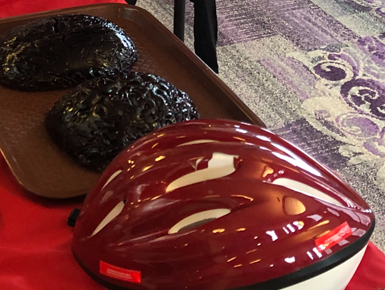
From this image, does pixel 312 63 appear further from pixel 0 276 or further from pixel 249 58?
pixel 0 276

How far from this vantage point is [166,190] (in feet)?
1.59

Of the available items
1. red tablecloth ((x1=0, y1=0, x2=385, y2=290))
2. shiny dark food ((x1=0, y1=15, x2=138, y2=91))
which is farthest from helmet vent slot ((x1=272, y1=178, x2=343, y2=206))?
shiny dark food ((x1=0, y1=15, x2=138, y2=91))

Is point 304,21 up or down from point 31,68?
down

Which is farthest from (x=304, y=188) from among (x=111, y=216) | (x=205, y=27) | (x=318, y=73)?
(x=318, y=73)

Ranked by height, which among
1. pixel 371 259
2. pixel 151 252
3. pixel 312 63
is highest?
→ pixel 151 252

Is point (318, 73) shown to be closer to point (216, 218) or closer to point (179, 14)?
point (179, 14)

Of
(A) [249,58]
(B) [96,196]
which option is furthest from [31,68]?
(A) [249,58]

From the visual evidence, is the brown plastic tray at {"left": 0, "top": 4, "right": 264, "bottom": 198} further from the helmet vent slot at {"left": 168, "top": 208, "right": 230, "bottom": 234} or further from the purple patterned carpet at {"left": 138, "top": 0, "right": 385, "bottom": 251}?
the purple patterned carpet at {"left": 138, "top": 0, "right": 385, "bottom": 251}

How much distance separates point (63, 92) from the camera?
0.83 metres

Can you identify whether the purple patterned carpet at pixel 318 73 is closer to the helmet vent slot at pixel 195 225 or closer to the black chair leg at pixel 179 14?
the black chair leg at pixel 179 14

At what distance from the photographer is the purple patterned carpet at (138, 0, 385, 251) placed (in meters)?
1.54

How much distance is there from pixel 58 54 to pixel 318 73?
4.32 feet

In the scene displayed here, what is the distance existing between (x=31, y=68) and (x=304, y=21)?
1712 mm

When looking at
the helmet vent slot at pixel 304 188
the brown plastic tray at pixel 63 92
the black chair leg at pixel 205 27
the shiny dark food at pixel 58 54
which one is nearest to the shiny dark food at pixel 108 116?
the brown plastic tray at pixel 63 92
